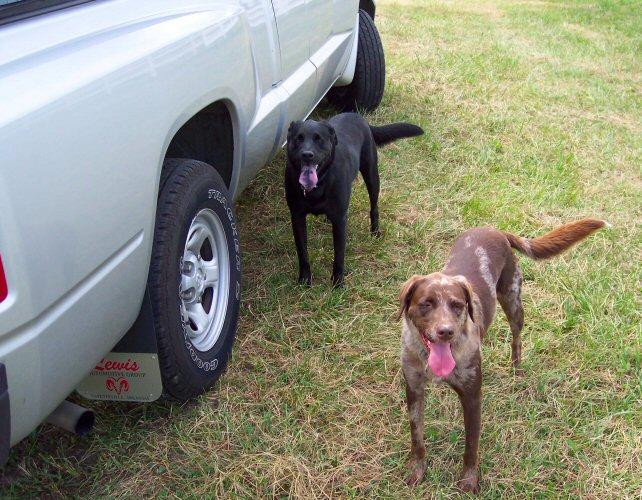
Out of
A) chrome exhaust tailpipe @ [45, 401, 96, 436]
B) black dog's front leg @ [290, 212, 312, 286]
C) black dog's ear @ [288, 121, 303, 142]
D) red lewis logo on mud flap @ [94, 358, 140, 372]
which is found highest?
black dog's ear @ [288, 121, 303, 142]

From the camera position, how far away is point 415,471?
2.56 m

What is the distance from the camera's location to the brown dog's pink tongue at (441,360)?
89.7 inches

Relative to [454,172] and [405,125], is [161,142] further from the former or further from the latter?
[454,172]

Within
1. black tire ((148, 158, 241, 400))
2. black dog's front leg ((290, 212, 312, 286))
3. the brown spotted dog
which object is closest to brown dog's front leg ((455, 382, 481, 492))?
the brown spotted dog

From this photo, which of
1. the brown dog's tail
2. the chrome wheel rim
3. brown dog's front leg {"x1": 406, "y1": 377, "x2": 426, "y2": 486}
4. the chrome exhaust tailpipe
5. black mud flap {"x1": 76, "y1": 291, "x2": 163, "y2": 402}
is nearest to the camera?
the chrome exhaust tailpipe

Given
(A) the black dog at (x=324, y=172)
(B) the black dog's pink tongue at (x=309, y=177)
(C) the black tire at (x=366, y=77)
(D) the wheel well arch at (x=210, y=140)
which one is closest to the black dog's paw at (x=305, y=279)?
(A) the black dog at (x=324, y=172)

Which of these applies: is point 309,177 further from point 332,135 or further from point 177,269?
point 177,269

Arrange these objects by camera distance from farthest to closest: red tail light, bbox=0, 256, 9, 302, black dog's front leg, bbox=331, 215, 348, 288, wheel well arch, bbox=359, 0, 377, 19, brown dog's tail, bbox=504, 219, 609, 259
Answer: wheel well arch, bbox=359, 0, 377, 19 < black dog's front leg, bbox=331, 215, 348, 288 < brown dog's tail, bbox=504, 219, 609, 259 < red tail light, bbox=0, 256, 9, 302

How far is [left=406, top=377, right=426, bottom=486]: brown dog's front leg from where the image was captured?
2500mm

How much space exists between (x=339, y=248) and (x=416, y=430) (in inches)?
54.1

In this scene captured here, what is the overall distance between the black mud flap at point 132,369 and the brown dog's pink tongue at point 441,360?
36.5 inches

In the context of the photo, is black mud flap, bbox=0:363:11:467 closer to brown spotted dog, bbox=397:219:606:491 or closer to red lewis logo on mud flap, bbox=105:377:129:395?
red lewis logo on mud flap, bbox=105:377:129:395

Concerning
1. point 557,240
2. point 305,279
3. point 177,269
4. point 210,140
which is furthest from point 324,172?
point 177,269

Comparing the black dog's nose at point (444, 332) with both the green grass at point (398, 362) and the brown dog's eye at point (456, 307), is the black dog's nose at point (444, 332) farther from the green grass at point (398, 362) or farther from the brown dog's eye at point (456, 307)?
the green grass at point (398, 362)
